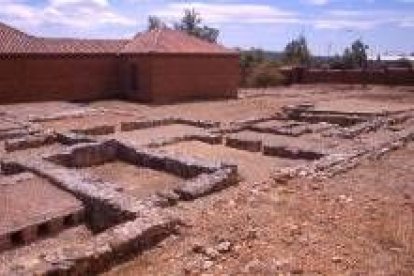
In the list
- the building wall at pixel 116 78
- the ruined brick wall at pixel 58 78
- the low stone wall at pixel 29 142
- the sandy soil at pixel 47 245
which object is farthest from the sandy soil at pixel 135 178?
the building wall at pixel 116 78

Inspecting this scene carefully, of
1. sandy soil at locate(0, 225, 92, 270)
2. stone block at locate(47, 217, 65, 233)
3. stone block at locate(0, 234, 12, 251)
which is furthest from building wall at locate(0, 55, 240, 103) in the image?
stone block at locate(0, 234, 12, 251)

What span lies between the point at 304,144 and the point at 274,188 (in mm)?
5719

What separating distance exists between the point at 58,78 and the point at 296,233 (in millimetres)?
21156

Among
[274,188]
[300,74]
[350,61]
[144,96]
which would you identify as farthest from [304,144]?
[350,61]

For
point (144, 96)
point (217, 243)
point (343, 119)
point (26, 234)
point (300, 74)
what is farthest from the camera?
point (300, 74)

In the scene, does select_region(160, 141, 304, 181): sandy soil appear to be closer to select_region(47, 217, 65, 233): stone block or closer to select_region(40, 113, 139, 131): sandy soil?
select_region(47, 217, 65, 233): stone block

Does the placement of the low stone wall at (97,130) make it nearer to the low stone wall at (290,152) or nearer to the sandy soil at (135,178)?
the sandy soil at (135,178)

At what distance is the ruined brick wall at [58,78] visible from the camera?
25500 millimetres

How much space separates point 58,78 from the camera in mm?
27203

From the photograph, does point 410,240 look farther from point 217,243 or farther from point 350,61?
point 350,61

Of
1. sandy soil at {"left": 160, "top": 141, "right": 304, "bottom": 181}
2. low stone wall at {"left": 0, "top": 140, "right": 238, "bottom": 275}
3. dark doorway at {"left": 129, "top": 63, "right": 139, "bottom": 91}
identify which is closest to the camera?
low stone wall at {"left": 0, "top": 140, "right": 238, "bottom": 275}

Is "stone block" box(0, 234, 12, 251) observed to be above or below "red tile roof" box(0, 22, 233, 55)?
below

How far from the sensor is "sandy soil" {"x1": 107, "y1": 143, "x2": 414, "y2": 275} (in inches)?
298

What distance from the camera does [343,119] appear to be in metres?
22.3
